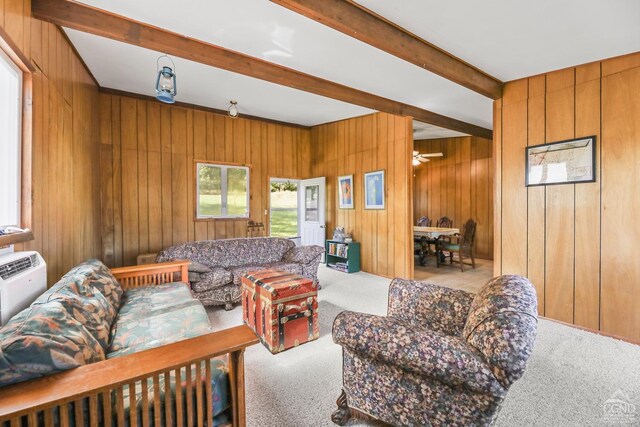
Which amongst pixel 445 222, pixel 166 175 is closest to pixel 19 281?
pixel 166 175

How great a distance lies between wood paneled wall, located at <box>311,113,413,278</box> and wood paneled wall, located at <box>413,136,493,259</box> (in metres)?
3.17

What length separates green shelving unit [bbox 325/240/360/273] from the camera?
540 centimetres

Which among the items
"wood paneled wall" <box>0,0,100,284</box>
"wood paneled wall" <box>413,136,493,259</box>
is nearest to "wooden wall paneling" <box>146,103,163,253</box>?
"wood paneled wall" <box>0,0,100,284</box>

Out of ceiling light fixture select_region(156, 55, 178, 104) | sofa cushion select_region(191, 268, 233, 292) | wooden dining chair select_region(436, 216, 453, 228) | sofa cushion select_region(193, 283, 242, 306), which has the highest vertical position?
ceiling light fixture select_region(156, 55, 178, 104)

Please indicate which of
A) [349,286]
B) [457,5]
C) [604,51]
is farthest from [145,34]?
[604,51]

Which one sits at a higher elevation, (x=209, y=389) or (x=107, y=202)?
(x=107, y=202)

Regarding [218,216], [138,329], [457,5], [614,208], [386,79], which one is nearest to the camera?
[138,329]

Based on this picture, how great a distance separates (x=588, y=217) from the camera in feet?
9.53

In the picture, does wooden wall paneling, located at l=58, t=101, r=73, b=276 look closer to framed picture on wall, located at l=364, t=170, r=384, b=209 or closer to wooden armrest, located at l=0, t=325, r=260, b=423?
→ wooden armrest, located at l=0, t=325, r=260, b=423

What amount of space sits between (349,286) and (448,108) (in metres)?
3.45

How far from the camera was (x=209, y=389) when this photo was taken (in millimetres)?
1223

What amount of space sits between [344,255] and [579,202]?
3525 mm

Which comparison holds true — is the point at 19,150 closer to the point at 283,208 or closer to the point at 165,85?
the point at 165,85

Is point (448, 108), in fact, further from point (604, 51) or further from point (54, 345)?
point (54, 345)
